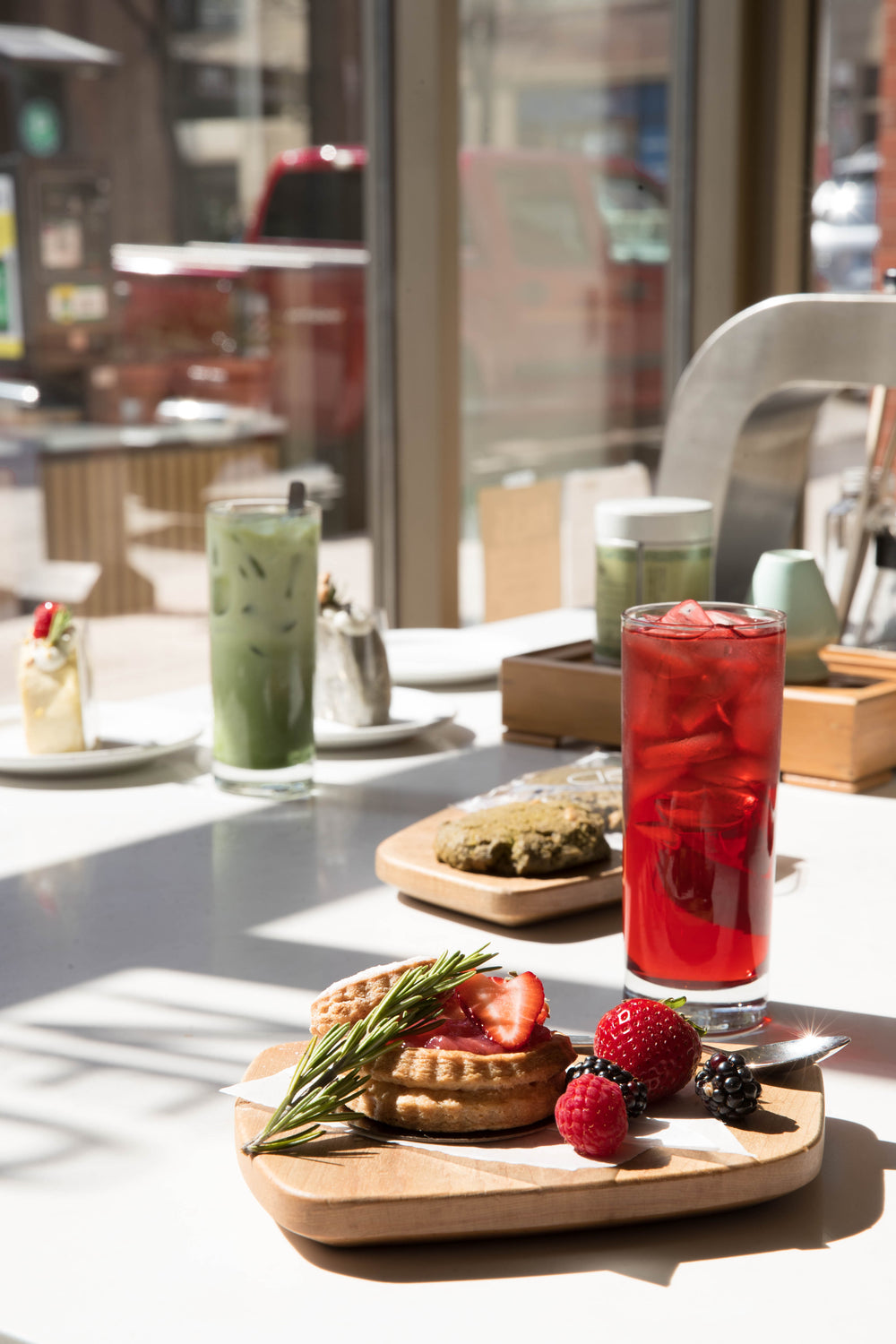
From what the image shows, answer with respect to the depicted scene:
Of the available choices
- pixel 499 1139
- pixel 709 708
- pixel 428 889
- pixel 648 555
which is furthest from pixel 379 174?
pixel 499 1139

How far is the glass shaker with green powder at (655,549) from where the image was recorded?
4.73ft

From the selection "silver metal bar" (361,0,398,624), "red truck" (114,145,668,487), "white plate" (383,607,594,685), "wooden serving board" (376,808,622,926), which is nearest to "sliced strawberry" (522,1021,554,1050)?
"wooden serving board" (376,808,622,926)

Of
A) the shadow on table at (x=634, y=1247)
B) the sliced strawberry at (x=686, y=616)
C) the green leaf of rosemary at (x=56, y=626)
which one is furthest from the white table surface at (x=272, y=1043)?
the sliced strawberry at (x=686, y=616)

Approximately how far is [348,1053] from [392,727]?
0.83 metres

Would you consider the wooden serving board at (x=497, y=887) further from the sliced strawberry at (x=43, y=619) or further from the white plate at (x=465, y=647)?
the white plate at (x=465, y=647)

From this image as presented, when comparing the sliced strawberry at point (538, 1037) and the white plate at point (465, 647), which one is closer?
the sliced strawberry at point (538, 1037)

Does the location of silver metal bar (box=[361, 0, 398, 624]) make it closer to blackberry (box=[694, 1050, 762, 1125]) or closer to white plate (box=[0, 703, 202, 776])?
white plate (box=[0, 703, 202, 776])

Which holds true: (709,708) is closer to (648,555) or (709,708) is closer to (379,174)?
(648,555)

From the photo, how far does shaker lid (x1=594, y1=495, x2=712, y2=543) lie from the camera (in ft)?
4.72

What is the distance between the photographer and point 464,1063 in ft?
2.16

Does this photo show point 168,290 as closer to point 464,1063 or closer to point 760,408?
point 760,408

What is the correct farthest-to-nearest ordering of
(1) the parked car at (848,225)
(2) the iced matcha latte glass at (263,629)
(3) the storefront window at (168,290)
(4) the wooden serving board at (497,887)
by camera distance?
(1) the parked car at (848,225) → (3) the storefront window at (168,290) → (2) the iced matcha latte glass at (263,629) → (4) the wooden serving board at (497,887)

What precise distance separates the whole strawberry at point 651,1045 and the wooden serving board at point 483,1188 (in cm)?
4

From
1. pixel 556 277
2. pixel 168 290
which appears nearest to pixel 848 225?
pixel 556 277
